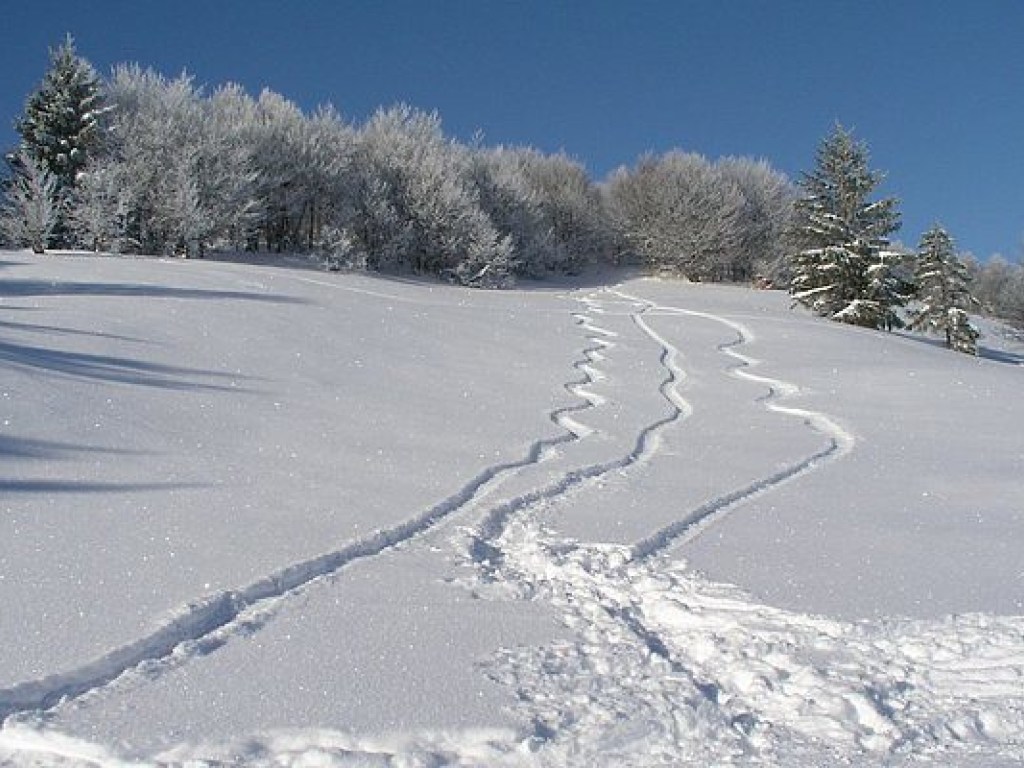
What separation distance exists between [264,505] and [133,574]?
1117mm

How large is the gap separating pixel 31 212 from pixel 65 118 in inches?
321

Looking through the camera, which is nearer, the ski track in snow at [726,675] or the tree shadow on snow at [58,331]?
the ski track in snow at [726,675]

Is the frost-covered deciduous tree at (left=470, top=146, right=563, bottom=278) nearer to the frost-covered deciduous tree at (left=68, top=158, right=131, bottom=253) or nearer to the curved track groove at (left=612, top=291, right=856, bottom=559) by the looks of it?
the frost-covered deciduous tree at (left=68, top=158, right=131, bottom=253)

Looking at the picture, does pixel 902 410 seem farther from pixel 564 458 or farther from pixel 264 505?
pixel 264 505

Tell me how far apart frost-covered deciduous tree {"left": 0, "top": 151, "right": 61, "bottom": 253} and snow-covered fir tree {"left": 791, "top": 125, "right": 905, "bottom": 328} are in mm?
20312

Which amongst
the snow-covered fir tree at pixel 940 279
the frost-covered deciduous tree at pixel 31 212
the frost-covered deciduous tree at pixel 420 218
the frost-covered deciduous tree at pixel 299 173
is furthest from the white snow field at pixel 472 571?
the frost-covered deciduous tree at pixel 420 218

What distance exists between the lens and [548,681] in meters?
2.85

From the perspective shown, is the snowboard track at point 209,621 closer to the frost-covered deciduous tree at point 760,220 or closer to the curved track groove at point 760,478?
the curved track groove at point 760,478

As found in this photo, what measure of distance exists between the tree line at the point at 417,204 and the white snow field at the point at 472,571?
17.4 m

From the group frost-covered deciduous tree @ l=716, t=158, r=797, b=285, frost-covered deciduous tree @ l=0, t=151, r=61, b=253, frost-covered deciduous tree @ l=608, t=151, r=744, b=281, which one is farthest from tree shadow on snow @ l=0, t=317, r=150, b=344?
frost-covered deciduous tree @ l=716, t=158, r=797, b=285

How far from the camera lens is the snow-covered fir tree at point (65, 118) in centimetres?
2745

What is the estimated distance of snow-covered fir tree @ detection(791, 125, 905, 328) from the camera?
24.3 meters

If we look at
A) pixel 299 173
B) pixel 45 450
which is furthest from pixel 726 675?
pixel 299 173

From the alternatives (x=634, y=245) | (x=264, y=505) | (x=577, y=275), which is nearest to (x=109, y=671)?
(x=264, y=505)
